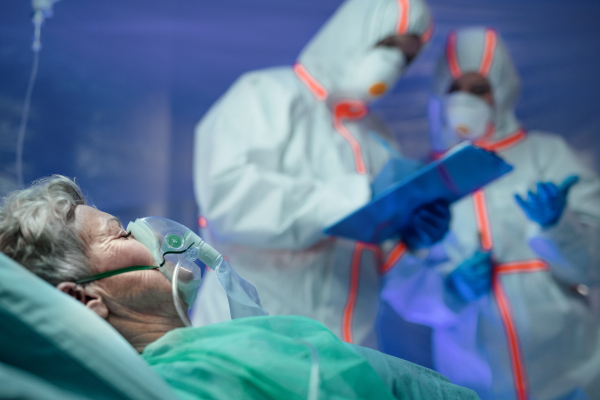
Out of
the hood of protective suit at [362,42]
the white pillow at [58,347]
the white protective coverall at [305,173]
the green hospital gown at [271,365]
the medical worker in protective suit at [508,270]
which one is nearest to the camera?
the white pillow at [58,347]

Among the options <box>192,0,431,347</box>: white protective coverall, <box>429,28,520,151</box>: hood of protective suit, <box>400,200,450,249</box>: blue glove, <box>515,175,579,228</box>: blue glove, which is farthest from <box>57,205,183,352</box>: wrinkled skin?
<box>429,28,520,151</box>: hood of protective suit

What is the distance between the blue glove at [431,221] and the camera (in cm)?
145

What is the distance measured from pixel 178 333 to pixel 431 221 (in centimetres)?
96

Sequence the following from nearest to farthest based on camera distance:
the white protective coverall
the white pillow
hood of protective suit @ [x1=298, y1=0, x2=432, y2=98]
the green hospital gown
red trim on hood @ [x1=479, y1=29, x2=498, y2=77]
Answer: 1. the white pillow
2. the green hospital gown
3. the white protective coverall
4. hood of protective suit @ [x1=298, y1=0, x2=432, y2=98]
5. red trim on hood @ [x1=479, y1=29, x2=498, y2=77]

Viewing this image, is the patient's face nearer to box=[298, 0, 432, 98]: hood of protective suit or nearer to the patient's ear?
the patient's ear

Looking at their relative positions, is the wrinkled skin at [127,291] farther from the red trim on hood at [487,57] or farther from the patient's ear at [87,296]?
the red trim on hood at [487,57]

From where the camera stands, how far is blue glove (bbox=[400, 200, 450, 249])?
1.45m

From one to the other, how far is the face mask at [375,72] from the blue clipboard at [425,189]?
41cm

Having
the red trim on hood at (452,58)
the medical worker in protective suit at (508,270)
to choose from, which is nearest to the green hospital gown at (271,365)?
the medical worker in protective suit at (508,270)

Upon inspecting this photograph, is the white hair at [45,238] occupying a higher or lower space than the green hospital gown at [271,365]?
higher

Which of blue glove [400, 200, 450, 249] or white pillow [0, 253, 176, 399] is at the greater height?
white pillow [0, 253, 176, 399]

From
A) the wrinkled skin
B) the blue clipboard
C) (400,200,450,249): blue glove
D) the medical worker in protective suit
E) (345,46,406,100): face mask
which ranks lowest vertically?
the medical worker in protective suit

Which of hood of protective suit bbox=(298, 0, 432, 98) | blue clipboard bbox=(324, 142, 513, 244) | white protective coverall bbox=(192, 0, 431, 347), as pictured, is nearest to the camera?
blue clipboard bbox=(324, 142, 513, 244)

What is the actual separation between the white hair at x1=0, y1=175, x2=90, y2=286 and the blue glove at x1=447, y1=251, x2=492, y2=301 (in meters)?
1.18
